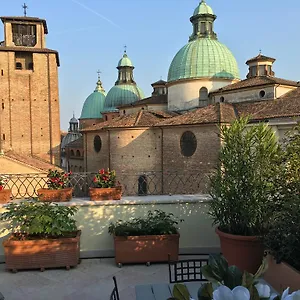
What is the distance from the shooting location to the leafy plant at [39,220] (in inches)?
198

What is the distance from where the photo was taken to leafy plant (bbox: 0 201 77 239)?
5.03 m

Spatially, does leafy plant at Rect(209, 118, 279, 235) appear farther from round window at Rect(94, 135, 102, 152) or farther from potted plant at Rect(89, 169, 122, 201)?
round window at Rect(94, 135, 102, 152)

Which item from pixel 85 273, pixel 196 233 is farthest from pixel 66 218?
pixel 196 233

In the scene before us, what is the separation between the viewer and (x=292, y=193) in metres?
4.43

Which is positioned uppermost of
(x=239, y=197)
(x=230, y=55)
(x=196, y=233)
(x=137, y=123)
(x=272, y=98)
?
(x=230, y=55)

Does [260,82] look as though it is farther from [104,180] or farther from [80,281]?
[80,281]

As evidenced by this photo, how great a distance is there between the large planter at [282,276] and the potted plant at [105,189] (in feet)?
9.43

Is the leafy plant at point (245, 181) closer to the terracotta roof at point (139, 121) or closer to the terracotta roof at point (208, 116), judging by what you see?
the terracotta roof at point (208, 116)

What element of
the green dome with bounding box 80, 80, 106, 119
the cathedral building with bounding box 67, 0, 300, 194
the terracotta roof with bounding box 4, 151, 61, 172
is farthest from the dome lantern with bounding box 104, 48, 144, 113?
the terracotta roof with bounding box 4, 151, 61, 172

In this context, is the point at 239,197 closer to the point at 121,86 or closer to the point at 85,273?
the point at 85,273

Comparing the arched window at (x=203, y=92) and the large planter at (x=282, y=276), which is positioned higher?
the arched window at (x=203, y=92)

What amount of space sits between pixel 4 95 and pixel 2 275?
2861 centimetres

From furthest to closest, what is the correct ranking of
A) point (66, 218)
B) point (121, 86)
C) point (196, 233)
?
point (121, 86)
point (196, 233)
point (66, 218)

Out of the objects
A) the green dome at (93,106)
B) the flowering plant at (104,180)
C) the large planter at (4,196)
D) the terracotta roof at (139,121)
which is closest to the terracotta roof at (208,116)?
the terracotta roof at (139,121)
